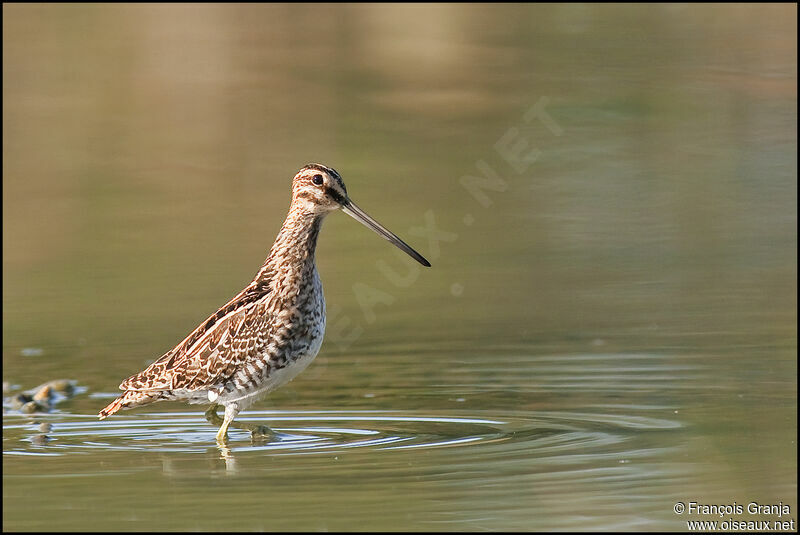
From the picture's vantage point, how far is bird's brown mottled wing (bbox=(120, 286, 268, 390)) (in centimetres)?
959

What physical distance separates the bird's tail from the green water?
0.50 ft

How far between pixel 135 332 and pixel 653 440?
199 inches

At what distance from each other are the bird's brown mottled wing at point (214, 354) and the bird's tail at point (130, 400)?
0.04 meters

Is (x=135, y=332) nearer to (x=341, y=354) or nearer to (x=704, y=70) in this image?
(x=341, y=354)

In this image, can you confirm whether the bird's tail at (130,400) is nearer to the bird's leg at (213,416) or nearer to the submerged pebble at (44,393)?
the bird's leg at (213,416)

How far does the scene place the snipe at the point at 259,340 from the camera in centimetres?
957

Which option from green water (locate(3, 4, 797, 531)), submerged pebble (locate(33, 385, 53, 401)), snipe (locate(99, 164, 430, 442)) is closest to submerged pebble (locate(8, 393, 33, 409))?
submerged pebble (locate(33, 385, 53, 401))

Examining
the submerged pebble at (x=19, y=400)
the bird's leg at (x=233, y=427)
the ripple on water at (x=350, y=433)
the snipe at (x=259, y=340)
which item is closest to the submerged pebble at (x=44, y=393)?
the submerged pebble at (x=19, y=400)

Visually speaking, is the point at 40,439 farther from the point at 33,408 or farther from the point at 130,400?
the point at 33,408

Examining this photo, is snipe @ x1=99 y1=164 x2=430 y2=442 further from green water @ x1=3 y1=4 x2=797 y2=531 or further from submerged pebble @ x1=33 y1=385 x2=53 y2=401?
submerged pebble @ x1=33 y1=385 x2=53 y2=401

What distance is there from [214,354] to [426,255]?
499cm

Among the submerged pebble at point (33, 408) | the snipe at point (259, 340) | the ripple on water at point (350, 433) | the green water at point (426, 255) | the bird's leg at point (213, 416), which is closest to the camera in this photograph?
the green water at point (426, 255)

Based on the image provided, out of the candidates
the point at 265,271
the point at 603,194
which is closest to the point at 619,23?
the point at 603,194

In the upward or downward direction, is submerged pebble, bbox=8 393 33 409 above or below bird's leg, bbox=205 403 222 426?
above
